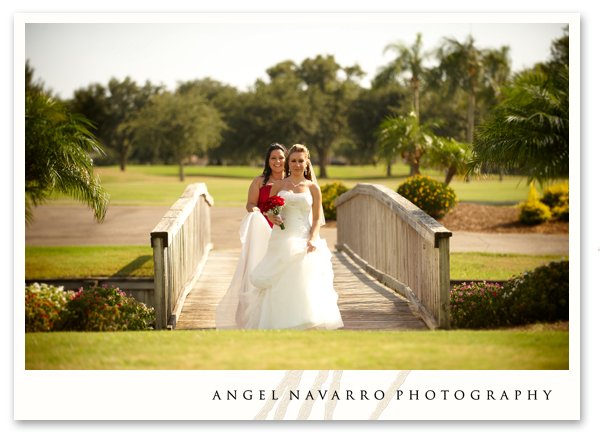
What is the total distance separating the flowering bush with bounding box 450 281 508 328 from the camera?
5996 mm

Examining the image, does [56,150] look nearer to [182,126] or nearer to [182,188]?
[182,188]

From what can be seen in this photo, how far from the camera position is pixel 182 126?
1393 inches

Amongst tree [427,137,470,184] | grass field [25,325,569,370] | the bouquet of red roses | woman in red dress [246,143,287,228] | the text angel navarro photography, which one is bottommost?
the text angel navarro photography

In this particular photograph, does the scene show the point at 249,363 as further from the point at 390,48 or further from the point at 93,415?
the point at 390,48

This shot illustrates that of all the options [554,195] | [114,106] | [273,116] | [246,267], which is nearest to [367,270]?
[246,267]

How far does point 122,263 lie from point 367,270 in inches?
180

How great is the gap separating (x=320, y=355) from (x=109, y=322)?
2249 millimetres

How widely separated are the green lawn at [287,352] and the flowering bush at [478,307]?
142cm

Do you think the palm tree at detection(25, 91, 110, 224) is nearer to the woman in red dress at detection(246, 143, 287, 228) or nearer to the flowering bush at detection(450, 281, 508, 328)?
the woman in red dress at detection(246, 143, 287, 228)

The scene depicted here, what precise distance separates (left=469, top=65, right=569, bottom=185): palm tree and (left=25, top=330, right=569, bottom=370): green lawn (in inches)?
91.1

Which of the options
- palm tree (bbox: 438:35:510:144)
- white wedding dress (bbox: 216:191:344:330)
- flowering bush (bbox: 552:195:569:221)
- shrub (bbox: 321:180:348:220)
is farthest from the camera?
shrub (bbox: 321:180:348:220)

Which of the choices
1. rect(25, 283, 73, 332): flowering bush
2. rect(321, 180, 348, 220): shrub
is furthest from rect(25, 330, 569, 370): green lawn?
rect(321, 180, 348, 220): shrub

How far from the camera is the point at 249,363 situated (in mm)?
4375
